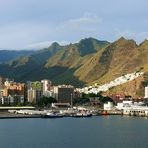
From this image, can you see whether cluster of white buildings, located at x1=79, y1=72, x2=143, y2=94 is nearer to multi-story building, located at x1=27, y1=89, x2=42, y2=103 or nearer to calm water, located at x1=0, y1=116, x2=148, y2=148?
multi-story building, located at x1=27, y1=89, x2=42, y2=103

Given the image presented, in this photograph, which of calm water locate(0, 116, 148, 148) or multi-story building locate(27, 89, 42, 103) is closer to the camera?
calm water locate(0, 116, 148, 148)

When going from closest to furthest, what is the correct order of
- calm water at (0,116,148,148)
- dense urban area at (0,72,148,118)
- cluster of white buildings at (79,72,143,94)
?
calm water at (0,116,148,148) < dense urban area at (0,72,148,118) < cluster of white buildings at (79,72,143,94)

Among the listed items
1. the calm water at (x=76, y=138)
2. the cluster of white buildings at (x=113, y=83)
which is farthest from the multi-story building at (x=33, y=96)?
the calm water at (x=76, y=138)

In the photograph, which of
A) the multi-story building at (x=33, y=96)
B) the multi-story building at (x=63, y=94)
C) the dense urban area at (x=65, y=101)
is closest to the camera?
the dense urban area at (x=65, y=101)

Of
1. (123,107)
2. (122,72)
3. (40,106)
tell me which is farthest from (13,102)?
(122,72)

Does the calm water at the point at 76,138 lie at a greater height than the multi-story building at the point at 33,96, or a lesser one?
lesser

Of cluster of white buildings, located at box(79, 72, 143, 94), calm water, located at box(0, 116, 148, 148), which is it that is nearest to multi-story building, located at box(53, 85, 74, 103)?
cluster of white buildings, located at box(79, 72, 143, 94)

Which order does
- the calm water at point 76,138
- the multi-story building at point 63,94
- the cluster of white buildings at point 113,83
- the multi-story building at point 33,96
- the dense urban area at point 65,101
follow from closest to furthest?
the calm water at point 76,138
the dense urban area at point 65,101
the multi-story building at point 33,96
the multi-story building at point 63,94
the cluster of white buildings at point 113,83

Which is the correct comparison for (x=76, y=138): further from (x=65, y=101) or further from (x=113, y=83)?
(x=113, y=83)

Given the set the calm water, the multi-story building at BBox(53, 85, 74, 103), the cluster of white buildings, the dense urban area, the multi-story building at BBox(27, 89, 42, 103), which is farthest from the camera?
the cluster of white buildings


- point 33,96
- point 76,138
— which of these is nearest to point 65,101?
point 33,96

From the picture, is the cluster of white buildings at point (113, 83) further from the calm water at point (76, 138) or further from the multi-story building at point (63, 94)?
the calm water at point (76, 138)

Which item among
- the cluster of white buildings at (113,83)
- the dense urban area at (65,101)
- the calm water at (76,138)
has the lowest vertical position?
the calm water at (76,138)

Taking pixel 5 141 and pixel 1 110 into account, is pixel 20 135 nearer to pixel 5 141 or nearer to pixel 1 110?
pixel 5 141
